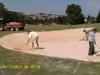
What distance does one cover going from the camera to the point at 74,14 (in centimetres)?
8875

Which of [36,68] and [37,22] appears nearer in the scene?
[36,68]

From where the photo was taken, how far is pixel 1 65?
521 inches

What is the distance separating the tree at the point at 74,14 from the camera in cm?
8569

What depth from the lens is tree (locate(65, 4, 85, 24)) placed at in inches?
3374

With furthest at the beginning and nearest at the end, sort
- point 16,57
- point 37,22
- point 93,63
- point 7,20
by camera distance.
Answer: point 37,22
point 7,20
point 16,57
point 93,63

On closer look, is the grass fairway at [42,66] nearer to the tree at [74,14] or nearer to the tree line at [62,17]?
the tree line at [62,17]

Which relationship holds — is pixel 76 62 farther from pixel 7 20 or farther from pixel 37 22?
pixel 37 22

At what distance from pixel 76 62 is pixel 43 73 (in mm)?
2807

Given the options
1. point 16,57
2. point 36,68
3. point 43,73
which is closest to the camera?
point 43,73

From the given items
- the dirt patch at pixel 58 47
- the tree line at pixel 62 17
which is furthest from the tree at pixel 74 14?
the dirt patch at pixel 58 47

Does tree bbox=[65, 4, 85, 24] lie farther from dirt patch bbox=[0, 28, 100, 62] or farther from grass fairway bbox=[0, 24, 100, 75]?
grass fairway bbox=[0, 24, 100, 75]

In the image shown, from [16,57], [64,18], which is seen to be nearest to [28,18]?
[64,18]

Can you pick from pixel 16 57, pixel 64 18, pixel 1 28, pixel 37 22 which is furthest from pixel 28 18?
pixel 16 57

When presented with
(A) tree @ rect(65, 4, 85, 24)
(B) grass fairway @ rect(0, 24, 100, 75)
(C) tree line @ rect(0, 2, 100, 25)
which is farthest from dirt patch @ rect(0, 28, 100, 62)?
(A) tree @ rect(65, 4, 85, 24)
